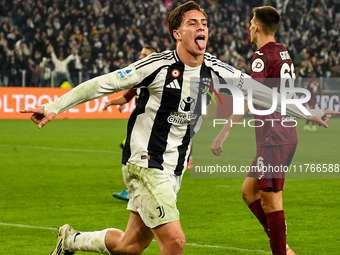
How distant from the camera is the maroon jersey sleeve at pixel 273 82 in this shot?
195 inches

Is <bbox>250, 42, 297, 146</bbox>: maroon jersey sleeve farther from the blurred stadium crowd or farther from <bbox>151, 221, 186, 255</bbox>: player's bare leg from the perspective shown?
the blurred stadium crowd

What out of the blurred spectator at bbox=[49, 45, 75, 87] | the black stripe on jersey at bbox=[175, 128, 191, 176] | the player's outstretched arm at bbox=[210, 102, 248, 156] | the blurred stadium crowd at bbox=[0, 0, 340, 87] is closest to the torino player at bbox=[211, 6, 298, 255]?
the player's outstretched arm at bbox=[210, 102, 248, 156]

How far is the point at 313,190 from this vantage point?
9148 mm

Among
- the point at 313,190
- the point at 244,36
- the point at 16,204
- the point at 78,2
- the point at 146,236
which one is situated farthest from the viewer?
the point at 244,36

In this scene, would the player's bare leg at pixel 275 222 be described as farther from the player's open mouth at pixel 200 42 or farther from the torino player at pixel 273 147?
the player's open mouth at pixel 200 42

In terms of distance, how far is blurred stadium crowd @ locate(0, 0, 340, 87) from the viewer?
2441 cm


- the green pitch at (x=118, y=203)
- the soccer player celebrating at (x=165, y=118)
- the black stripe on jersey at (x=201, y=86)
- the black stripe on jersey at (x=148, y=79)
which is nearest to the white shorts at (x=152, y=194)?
the soccer player celebrating at (x=165, y=118)

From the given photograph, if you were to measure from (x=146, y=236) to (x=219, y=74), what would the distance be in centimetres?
120

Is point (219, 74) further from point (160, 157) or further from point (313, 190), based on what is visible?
point (313, 190)

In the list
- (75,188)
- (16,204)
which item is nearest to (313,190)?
(75,188)

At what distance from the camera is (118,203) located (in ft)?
26.4

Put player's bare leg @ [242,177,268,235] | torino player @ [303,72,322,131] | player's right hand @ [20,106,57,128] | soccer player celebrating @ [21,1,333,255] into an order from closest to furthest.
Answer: player's right hand @ [20,106,57,128] < soccer player celebrating @ [21,1,333,255] < player's bare leg @ [242,177,268,235] < torino player @ [303,72,322,131]

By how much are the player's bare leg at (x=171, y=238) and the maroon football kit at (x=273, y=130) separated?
4.21 feet

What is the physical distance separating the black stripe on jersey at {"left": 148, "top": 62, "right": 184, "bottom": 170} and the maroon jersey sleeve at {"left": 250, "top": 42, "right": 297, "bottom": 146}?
1099mm
